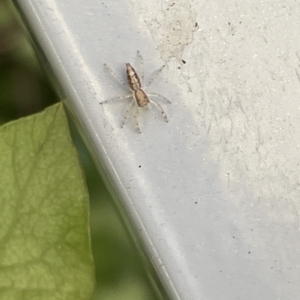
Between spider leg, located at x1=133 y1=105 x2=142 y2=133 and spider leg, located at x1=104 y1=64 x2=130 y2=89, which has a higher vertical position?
spider leg, located at x1=104 y1=64 x2=130 y2=89

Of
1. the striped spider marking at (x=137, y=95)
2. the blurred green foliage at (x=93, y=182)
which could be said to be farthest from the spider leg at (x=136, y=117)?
the blurred green foliage at (x=93, y=182)

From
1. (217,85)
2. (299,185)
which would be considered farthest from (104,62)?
(299,185)

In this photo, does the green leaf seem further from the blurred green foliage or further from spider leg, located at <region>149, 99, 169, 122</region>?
spider leg, located at <region>149, 99, 169, 122</region>

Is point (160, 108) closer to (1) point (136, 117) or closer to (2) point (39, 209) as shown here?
(1) point (136, 117)

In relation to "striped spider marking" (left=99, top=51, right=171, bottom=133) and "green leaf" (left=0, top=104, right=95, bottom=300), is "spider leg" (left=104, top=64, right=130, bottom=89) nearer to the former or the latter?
"striped spider marking" (left=99, top=51, right=171, bottom=133)

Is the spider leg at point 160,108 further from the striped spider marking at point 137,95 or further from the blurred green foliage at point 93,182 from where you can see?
the blurred green foliage at point 93,182

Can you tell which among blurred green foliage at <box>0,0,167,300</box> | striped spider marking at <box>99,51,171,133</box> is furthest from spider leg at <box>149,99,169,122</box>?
blurred green foliage at <box>0,0,167,300</box>
